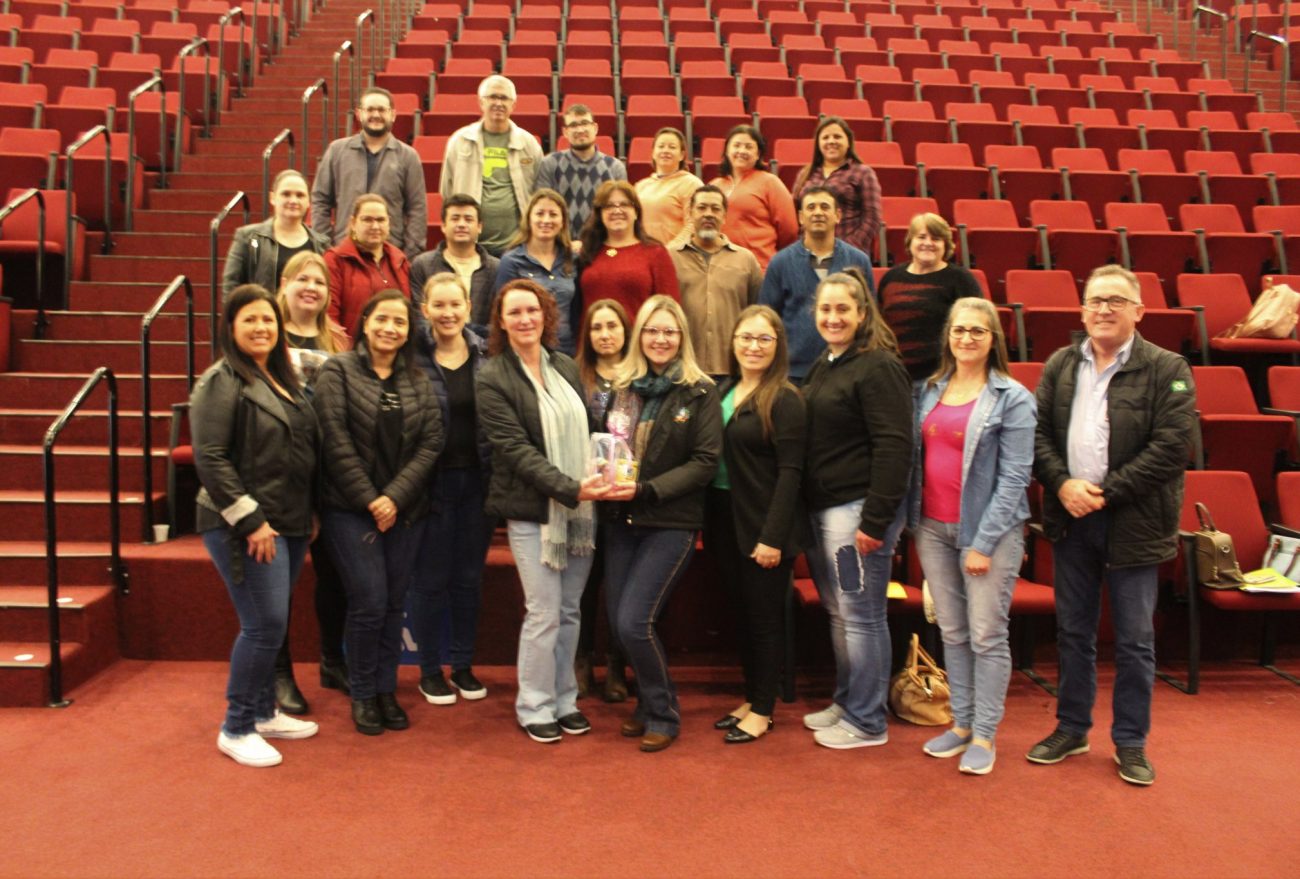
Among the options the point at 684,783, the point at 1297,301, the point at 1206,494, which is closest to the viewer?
the point at 684,783

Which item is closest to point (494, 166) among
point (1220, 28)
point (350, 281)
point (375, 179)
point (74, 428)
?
point (375, 179)

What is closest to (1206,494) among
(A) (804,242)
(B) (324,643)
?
(A) (804,242)

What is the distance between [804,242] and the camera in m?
3.50

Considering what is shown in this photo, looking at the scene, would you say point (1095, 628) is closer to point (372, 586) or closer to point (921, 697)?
point (921, 697)

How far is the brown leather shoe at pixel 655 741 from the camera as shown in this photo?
299 centimetres

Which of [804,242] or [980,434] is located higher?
[804,242]

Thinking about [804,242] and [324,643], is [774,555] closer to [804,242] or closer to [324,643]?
[804,242]

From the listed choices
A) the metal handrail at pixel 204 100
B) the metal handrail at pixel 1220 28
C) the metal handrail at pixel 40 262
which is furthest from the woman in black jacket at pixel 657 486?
the metal handrail at pixel 1220 28

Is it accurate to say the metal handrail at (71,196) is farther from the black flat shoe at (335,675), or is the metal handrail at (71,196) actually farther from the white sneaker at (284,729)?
the white sneaker at (284,729)

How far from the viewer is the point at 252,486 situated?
9.30 feet

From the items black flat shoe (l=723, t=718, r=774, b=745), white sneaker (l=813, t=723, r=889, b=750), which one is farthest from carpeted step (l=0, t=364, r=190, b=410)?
white sneaker (l=813, t=723, r=889, b=750)

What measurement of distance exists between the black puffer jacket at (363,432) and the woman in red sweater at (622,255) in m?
0.77

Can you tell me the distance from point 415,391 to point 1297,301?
4.15 metres

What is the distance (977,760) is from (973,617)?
1.28 feet
